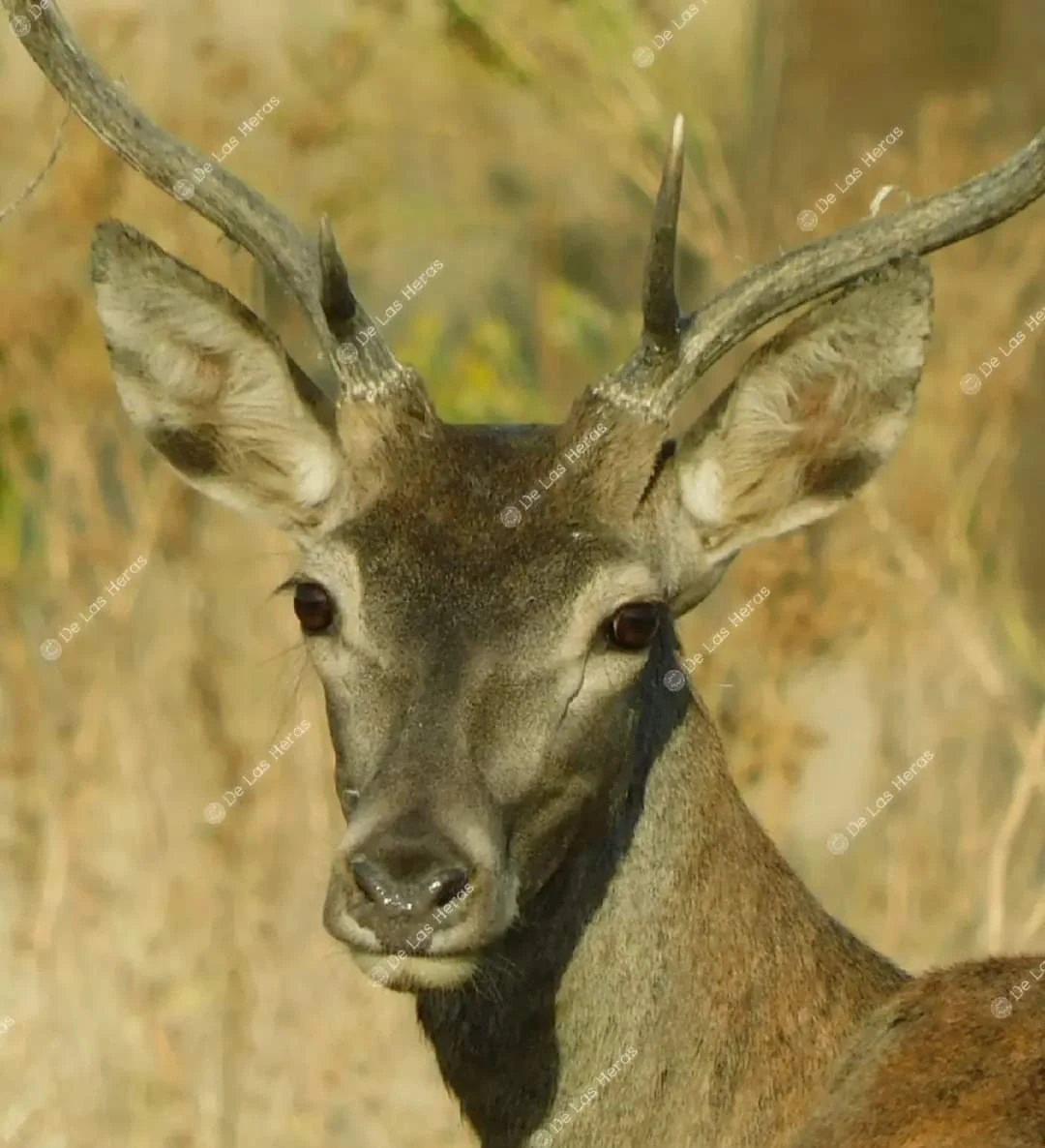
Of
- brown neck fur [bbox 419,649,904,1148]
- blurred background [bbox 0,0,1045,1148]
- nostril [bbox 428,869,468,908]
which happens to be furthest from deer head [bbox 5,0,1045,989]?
blurred background [bbox 0,0,1045,1148]

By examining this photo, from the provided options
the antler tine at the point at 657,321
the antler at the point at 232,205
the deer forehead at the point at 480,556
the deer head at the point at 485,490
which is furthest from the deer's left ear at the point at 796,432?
the antler at the point at 232,205

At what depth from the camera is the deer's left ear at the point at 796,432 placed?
5.25 m

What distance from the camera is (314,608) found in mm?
5070

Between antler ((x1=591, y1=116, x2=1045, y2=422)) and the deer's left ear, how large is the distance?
0.24 feet

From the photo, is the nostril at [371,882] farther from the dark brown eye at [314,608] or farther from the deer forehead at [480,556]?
the dark brown eye at [314,608]

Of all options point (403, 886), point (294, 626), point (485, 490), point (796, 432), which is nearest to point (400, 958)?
point (403, 886)

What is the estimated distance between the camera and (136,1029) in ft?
26.4

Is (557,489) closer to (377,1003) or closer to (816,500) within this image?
(816,500)

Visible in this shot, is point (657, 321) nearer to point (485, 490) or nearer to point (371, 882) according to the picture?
point (485, 490)

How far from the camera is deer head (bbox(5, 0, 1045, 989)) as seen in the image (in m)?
4.70

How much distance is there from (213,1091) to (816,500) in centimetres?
335

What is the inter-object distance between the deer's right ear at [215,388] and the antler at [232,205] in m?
0.13

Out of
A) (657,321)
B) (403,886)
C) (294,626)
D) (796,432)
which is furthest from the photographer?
(294,626)

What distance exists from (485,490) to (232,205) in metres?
0.91
